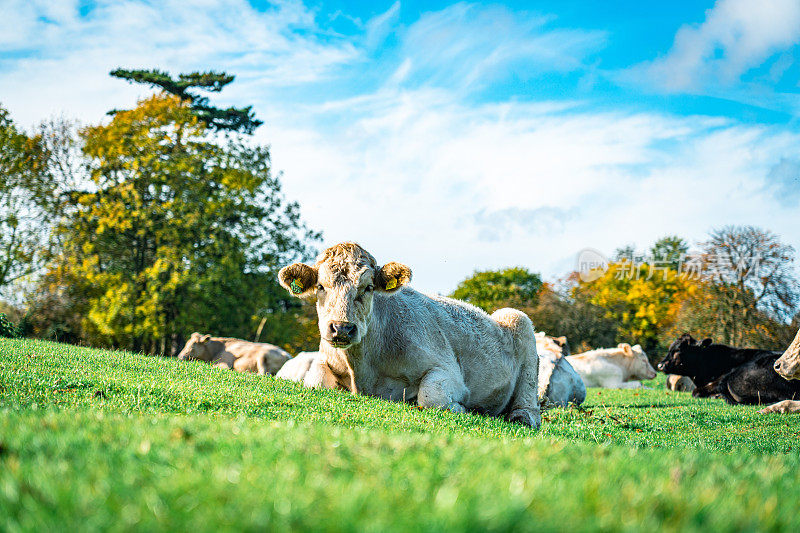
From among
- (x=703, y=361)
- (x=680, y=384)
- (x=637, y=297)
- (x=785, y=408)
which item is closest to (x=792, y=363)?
(x=785, y=408)

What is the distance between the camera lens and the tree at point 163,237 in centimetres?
3061

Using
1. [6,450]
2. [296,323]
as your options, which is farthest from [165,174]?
[6,450]

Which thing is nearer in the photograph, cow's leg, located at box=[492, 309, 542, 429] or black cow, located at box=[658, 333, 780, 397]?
cow's leg, located at box=[492, 309, 542, 429]

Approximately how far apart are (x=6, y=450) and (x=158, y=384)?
4.93 metres

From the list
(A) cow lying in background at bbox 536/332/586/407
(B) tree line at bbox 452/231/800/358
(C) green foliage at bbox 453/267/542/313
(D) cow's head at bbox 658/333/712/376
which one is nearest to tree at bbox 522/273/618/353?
(B) tree line at bbox 452/231/800/358

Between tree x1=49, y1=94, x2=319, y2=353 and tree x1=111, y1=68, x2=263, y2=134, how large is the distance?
241 inches

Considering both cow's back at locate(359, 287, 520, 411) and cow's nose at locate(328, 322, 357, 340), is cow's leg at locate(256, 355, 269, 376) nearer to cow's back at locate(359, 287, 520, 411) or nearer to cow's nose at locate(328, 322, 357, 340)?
cow's back at locate(359, 287, 520, 411)

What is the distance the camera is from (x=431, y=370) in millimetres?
9227

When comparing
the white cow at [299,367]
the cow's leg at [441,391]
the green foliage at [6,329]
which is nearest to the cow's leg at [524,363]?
the cow's leg at [441,391]

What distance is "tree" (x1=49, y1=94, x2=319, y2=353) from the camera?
3061 centimetres

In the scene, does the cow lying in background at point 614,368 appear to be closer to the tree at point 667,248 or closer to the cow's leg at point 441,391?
the cow's leg at point 441,391

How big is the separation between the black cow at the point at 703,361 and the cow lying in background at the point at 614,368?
15.7ft

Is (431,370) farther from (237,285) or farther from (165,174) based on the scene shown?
(165,174)

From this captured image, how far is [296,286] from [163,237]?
25222 millimetres
